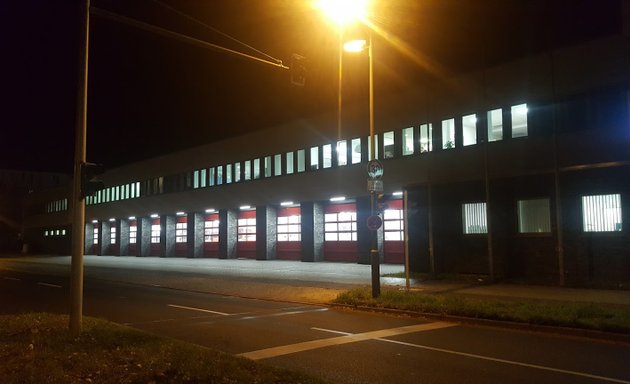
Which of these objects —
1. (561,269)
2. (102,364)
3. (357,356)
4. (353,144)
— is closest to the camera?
(102,364)

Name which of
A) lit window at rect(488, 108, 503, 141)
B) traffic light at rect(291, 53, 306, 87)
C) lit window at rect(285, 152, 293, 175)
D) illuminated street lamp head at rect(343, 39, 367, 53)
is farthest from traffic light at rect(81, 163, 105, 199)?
lit window at rect(285, 152, 293, 175)

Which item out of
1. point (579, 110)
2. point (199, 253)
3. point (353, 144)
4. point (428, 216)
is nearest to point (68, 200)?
point (199, 253)

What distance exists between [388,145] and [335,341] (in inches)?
819

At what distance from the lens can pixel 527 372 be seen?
25.7ft

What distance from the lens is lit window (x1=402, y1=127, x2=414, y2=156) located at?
93.4ft

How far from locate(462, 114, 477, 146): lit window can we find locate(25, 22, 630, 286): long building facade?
57mm

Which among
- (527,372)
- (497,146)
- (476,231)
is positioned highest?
(497,146)

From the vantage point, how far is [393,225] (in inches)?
1240

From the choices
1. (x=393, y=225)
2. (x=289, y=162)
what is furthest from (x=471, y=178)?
(x=289, y=162)

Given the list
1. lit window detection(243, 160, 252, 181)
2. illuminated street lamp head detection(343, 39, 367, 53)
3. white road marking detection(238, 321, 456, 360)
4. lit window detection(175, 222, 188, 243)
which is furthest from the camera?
lit window detection(175, 222, 188, 243)

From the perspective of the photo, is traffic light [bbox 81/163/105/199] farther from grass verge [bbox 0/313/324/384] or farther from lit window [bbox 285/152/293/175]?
lit window [bbox 285/152/293/175]

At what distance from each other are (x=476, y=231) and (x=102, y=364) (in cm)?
1711

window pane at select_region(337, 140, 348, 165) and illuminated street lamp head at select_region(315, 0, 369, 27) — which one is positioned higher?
illuminated street lamp head at select_region(315, 0, 369, 27)

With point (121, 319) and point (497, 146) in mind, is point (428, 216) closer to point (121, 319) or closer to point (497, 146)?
point (497, 146)
